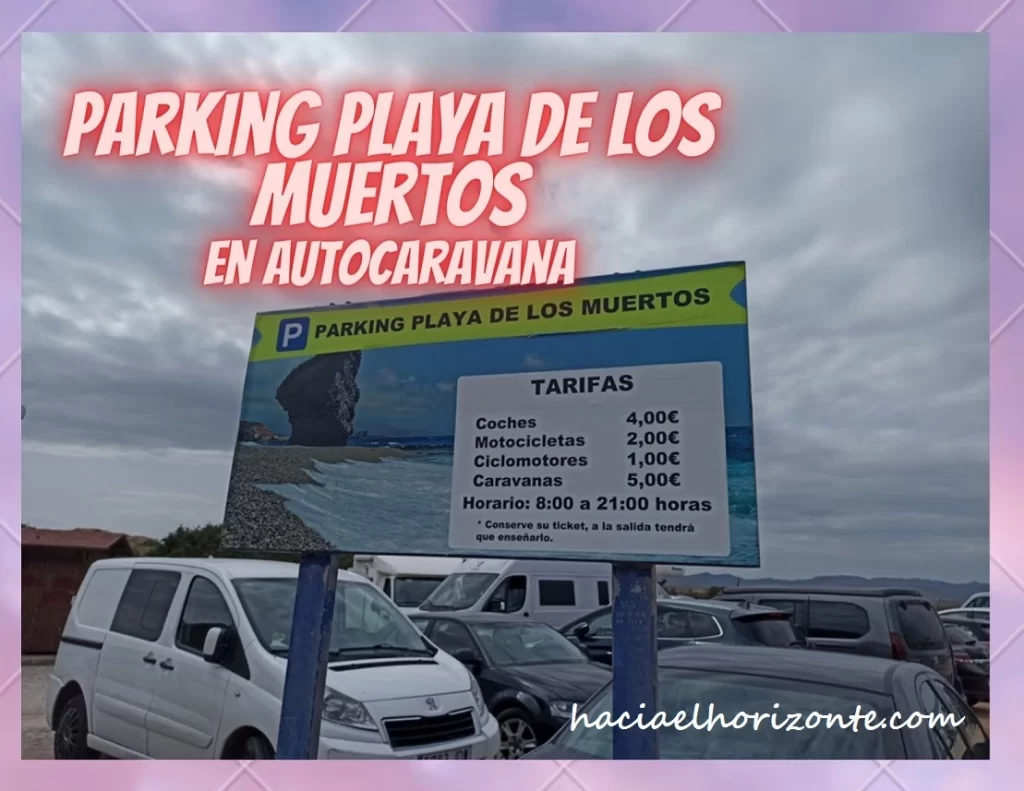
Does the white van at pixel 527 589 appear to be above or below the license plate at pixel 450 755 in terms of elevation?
above

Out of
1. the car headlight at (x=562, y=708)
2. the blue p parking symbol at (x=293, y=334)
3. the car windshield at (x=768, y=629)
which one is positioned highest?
the blue p parking symbol at (x=293, y=334)

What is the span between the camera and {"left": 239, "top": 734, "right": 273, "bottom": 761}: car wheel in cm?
263

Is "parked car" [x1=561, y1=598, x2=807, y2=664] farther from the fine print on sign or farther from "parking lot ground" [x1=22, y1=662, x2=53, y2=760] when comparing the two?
"parking lot ground" [x1=22, y1=662, x2=53, y2=760]

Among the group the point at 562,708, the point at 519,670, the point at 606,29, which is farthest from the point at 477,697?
the point at 606,29

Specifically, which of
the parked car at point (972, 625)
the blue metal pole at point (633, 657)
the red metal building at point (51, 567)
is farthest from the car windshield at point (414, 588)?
the parked car at point (972, 625)

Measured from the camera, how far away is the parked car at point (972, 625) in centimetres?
258

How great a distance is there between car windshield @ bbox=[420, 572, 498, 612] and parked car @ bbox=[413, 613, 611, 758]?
42mm

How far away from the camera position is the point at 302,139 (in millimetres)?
2684

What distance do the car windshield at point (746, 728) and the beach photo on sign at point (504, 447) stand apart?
16.1 inches

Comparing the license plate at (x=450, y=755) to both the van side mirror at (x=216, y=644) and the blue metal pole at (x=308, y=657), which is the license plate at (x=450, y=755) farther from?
the van side mirror at (x=216, y=644)

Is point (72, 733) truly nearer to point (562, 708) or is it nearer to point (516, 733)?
point (516, 733)

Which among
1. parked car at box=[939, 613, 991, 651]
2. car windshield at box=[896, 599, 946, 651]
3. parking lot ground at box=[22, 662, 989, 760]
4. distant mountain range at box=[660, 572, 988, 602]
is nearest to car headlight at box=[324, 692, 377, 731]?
parking lot ground at box=[22, 662, 989, 760]

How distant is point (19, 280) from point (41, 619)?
980mm

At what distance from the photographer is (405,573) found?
104 inches
